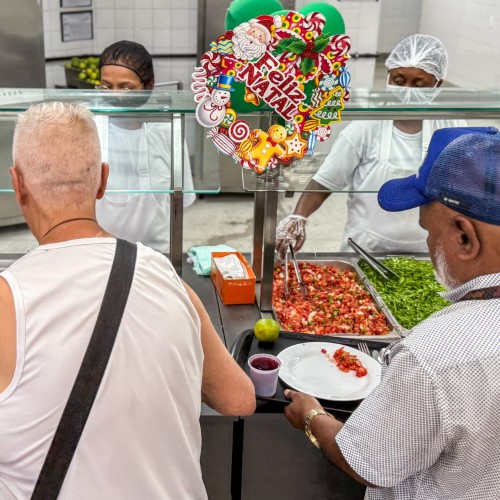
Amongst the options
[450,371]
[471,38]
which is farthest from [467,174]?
[471,38]

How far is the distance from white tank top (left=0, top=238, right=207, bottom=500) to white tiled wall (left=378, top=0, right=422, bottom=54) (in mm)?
12366

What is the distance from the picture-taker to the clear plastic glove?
10.4 ft

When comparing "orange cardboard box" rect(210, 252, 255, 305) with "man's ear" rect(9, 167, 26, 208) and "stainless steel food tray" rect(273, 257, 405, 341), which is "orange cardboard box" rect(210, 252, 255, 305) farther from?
"man's ear" rect(9, 167, 26, 208)

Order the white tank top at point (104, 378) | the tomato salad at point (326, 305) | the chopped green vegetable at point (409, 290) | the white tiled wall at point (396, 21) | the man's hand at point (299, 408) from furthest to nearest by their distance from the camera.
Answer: the white tiled wall at point (396, 21), the chopped green vegetable at point (409, 290), the tomato salad at point (326, 305), the man's hand at point (299, 408), the white tank top at point (104, 378)

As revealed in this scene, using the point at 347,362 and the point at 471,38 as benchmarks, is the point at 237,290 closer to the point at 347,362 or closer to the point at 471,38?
the point at 347,362

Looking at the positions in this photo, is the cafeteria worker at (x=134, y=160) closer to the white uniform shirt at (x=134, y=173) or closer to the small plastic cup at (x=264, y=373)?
the white uniform shirt at (x=134, y=173)

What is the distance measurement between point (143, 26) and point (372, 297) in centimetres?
491

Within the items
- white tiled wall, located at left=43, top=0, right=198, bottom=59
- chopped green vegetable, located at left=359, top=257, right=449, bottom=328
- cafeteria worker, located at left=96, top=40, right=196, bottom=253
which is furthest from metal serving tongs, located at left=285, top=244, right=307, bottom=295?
white tiled wall, located at left=43, top=0, right=198, bottom=59

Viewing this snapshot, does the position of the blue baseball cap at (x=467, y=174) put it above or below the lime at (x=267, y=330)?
above

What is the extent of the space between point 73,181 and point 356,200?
240 centimetres

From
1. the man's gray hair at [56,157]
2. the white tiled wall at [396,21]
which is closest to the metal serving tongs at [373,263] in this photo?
the man's gray hair at [56,157]

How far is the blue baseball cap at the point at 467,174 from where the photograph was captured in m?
1.63

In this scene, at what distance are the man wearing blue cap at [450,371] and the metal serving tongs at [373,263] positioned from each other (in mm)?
1458

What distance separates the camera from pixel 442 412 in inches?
61.1
